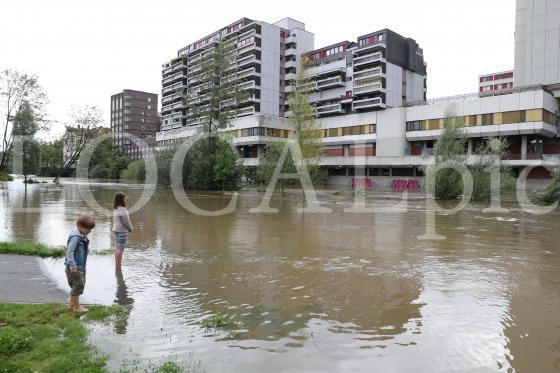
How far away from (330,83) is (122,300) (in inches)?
3194

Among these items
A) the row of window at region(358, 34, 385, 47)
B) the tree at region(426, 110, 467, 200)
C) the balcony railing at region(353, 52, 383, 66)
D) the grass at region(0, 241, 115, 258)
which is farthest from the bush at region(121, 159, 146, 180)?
the grass at region(0, 241, 115, 258)

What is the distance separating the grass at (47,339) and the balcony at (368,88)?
73712mm

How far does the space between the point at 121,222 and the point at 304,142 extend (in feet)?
106

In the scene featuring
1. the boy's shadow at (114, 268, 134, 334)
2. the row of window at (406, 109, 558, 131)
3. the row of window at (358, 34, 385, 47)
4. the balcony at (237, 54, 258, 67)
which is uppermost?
the row of window at (358, 34, 385, 47)

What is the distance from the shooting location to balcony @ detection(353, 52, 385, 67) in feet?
248

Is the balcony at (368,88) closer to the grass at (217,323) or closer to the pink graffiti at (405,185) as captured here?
the pink graffiti at (405,185)

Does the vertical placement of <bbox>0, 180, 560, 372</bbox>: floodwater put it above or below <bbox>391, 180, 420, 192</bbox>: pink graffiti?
below

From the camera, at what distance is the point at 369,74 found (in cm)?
7675

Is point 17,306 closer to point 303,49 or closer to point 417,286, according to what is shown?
point 417,286

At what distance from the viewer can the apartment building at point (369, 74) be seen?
75.8 m

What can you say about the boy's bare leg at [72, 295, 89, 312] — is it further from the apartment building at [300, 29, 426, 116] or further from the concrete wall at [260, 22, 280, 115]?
the concrete wall at [260, 22, 280, 115]

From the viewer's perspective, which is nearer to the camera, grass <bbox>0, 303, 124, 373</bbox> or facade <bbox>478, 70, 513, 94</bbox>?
grass <bbox>0, 303, 124, 373</bbox>

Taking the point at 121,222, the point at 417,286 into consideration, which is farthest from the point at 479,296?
the point at 121,222

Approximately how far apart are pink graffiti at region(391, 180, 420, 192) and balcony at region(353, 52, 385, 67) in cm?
2403
